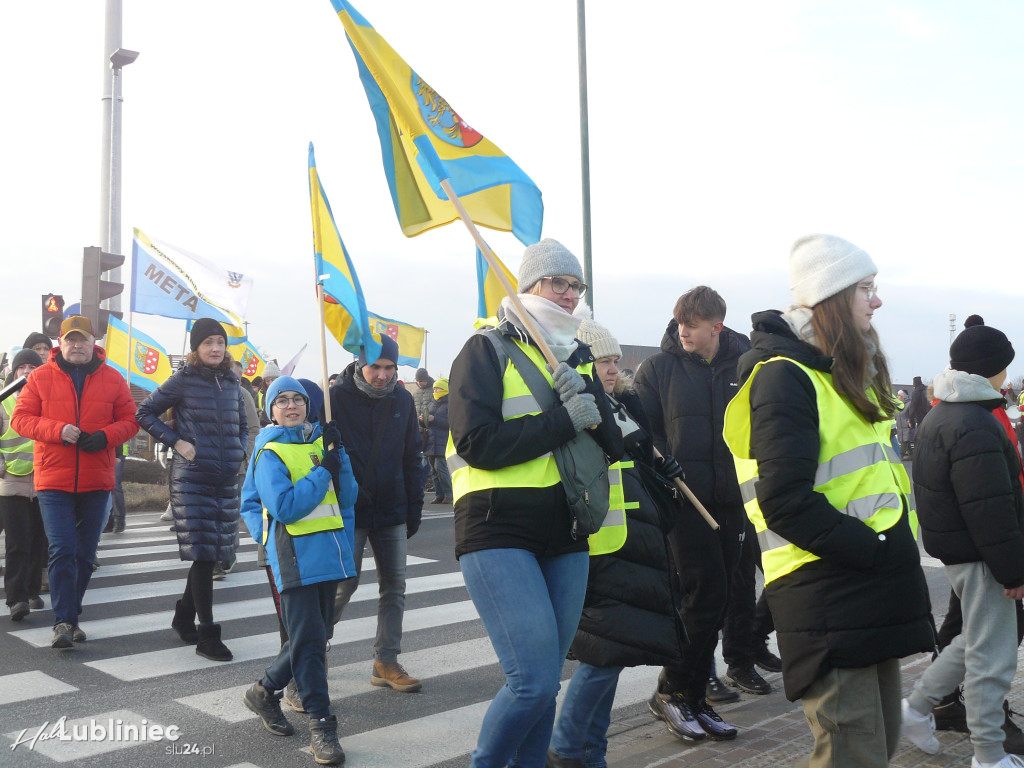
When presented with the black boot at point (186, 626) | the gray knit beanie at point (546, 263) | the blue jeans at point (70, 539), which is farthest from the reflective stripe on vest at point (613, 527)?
the blue jeans at point (70, 539)

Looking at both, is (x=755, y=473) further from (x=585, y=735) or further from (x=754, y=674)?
(x=754, y=674)

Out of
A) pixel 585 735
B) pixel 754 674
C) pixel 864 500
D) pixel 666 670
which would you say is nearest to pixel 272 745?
pixel 585 735

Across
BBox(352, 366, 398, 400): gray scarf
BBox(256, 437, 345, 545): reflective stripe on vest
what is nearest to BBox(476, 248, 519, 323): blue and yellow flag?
BBox(352, 366, 398, 400): gray scarf

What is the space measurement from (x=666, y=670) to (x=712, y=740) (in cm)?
37

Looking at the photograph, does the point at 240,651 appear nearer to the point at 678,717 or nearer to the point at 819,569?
the point at 678,717

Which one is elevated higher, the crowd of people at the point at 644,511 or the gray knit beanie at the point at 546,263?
the gray knit beanie at the point at 546,263

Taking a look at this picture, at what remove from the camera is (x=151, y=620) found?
719 cm

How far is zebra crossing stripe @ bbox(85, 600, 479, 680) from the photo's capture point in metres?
5.82

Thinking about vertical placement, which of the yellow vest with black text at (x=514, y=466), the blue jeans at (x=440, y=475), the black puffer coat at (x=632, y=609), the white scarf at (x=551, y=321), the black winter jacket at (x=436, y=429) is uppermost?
the white scarf at (x=551, y=321)

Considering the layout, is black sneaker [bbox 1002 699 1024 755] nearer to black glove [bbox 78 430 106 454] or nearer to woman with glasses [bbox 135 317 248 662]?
woman with glasses [bbox 135 317 248 662]

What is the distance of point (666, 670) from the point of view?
15.3 feet

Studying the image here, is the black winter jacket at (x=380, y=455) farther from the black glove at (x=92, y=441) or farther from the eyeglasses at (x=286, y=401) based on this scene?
the black glove at (x=92, y=441)

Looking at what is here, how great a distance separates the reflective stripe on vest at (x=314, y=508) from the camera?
15.1 ft

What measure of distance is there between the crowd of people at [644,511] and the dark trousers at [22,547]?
3.30 feet
